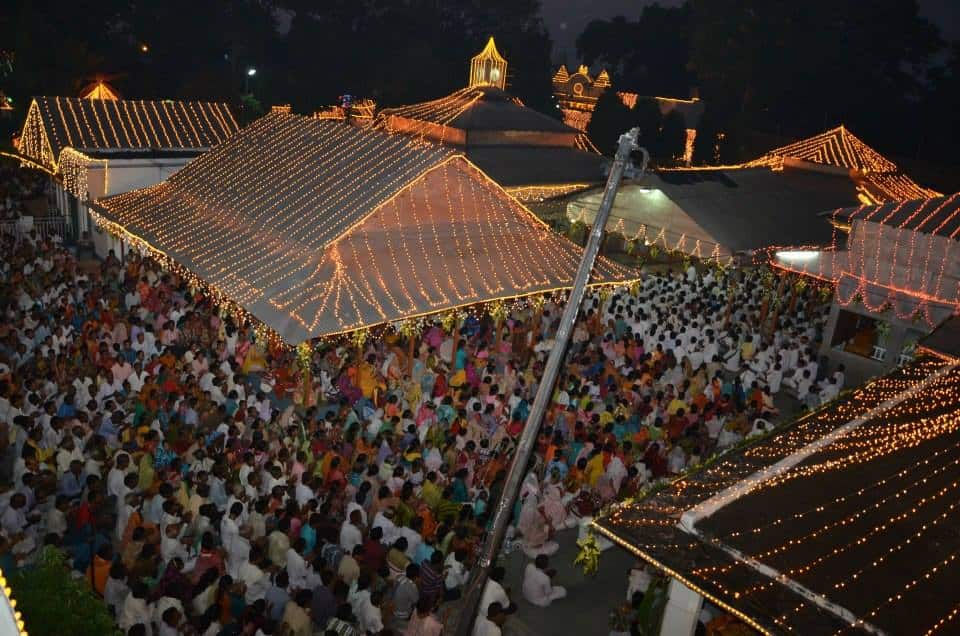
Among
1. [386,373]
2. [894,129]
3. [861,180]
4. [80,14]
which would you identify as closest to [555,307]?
[386,373]

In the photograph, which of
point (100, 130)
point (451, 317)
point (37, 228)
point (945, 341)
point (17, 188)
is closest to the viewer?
point (945, 341)

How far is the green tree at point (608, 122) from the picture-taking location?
36.4 m

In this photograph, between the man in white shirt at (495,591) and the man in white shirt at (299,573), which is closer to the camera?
the man in white shirt at (495,591)

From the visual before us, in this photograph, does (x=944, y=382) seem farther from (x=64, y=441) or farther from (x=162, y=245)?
(x=162, y=245)

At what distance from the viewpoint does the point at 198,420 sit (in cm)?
945

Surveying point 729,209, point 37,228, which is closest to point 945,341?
point 729,209

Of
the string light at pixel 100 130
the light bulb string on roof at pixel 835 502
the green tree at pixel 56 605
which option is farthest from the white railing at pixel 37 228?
the light bulb string on roof at pixel 835 502

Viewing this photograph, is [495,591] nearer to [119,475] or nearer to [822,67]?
[119,475]

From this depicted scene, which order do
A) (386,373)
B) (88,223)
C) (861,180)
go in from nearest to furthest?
(386,373) < (88,223) < (861,180)

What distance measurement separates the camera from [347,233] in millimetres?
12062

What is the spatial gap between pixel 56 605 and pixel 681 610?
4.43 meters

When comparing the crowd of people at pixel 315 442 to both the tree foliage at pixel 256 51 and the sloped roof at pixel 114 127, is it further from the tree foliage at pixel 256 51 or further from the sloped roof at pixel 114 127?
the tree foliage at pixel 256 51

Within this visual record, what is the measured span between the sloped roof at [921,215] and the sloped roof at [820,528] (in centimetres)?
752

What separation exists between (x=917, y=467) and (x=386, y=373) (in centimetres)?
748
